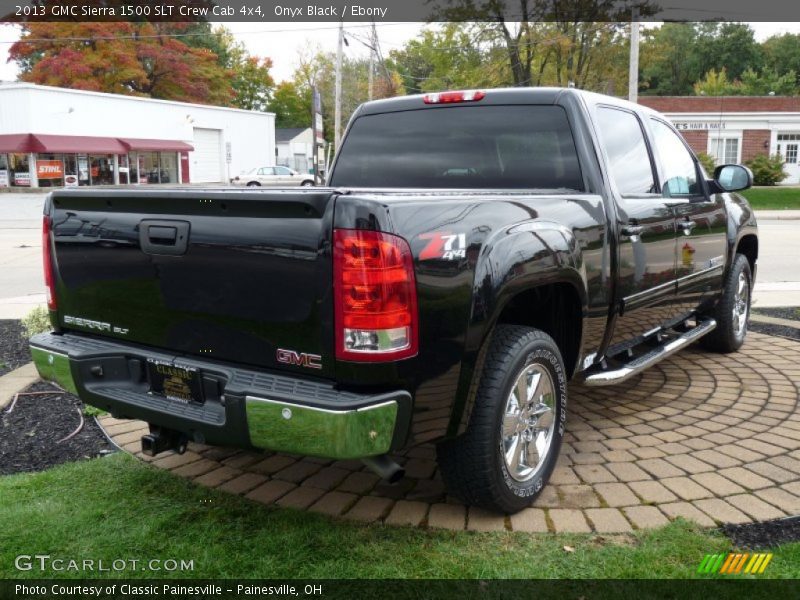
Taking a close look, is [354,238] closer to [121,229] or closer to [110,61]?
[121,229]

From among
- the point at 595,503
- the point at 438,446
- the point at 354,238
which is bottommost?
the point at 595,503

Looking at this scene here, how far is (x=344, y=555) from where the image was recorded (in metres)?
2.91

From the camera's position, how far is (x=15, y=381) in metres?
5.19

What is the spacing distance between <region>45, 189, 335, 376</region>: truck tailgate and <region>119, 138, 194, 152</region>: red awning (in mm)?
34367

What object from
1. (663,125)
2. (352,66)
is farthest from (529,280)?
(352,66)

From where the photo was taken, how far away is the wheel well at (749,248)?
6.17 m

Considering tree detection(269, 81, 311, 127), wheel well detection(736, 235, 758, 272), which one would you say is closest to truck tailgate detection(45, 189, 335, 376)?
wheel well detection(736, 235, 758, 272)

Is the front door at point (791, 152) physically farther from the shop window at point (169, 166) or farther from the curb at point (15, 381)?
the curb at point (15, 381)

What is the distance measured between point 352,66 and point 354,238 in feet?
171

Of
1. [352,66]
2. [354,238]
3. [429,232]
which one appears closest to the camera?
[354,238]

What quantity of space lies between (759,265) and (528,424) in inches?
Answer: 389

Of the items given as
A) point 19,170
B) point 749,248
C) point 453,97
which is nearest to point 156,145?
point 19,170

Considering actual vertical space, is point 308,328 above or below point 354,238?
below

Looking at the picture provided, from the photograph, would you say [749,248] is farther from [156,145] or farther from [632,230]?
[156,145]
